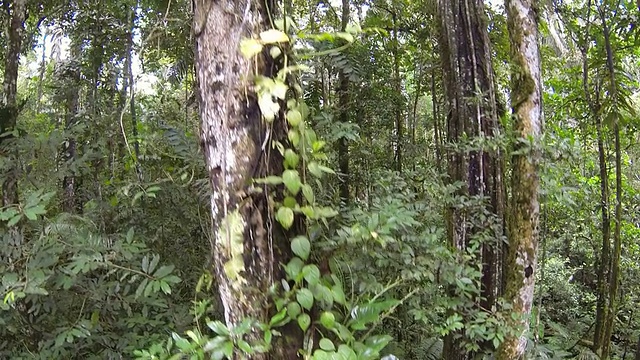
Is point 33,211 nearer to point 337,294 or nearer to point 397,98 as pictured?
point 337,294

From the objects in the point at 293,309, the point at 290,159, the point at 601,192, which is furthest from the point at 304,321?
the point at 601,192

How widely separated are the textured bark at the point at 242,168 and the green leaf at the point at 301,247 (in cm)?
3

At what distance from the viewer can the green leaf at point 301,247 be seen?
110cm

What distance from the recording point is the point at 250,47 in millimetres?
1037

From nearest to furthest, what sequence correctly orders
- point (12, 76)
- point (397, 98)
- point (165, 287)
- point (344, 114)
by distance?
point (165, 287) → point (12, 76) → point (344, 114) → point (397, 98)

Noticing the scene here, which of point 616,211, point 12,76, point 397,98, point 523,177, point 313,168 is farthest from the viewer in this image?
point 397,98

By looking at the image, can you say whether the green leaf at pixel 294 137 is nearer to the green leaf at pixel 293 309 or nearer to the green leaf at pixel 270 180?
the green leaf at pixel 270 180

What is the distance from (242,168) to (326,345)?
469 mm

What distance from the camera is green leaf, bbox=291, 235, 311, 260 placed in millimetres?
Answer: 1096

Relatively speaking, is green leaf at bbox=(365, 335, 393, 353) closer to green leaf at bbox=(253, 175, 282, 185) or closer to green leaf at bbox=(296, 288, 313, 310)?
green leaf at bbox=(296, 288, 313, 310)

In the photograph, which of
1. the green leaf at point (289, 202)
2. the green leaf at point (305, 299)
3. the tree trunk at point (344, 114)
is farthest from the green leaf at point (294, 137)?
the tree trunk at point (344, 114)

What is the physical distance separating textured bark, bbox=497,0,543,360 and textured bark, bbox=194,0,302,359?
6.29 feet

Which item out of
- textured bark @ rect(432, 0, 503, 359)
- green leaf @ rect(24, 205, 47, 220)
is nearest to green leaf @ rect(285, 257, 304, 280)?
green leaf @ rect(24, 205, 47, 220)

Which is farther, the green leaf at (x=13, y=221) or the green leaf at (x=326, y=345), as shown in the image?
the green leaf at (x=13, y=221)
